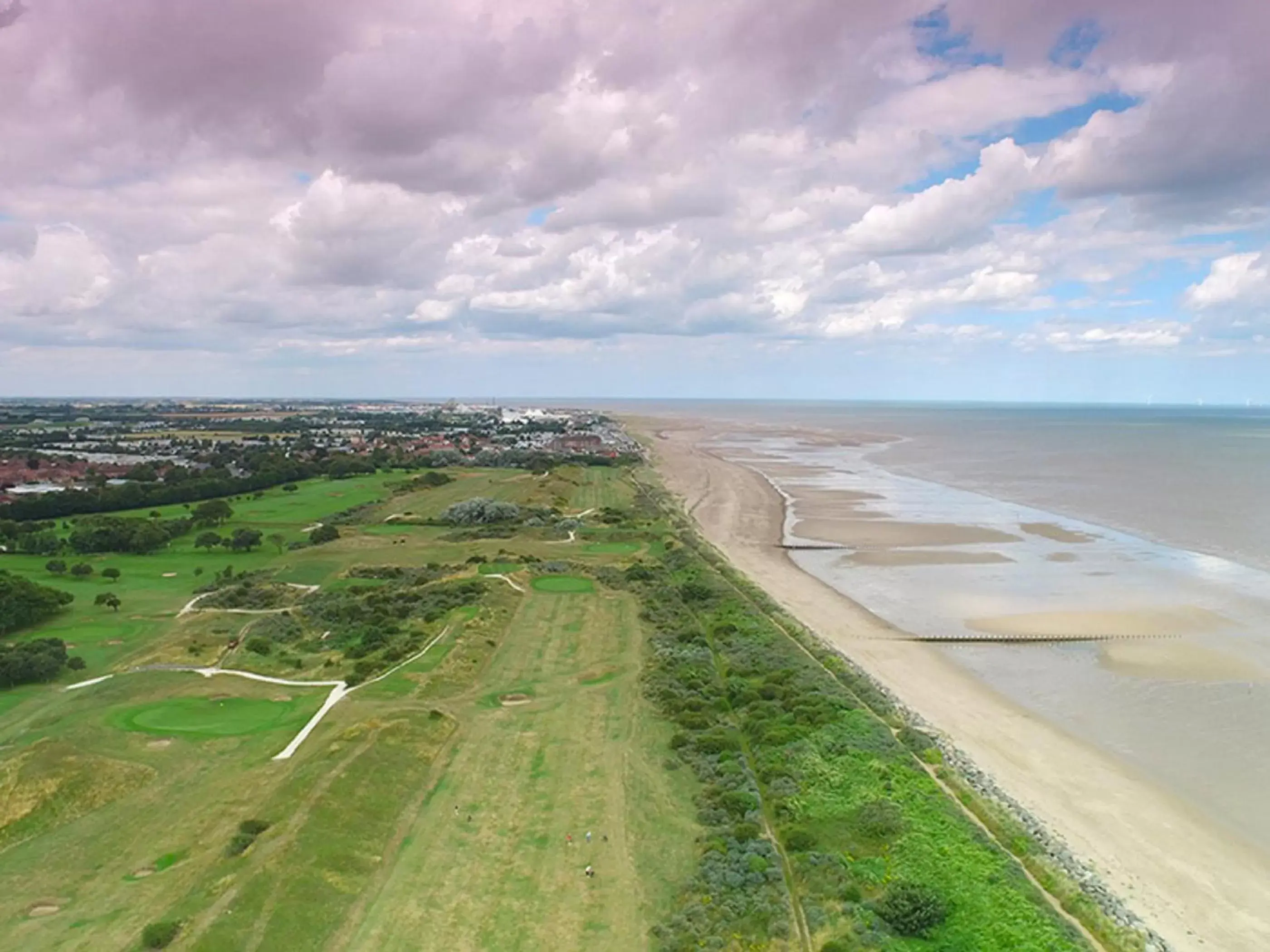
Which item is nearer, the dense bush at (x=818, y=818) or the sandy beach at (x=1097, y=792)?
the dense bush at (x=818, y=818)

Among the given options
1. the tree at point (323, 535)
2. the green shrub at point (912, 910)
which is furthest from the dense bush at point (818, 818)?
the tree at point (323, 535)

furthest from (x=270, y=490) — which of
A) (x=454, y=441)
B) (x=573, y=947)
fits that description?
(x=573, y=947)

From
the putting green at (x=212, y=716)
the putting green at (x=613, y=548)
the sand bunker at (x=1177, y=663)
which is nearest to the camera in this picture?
the putting green at (x=212, y=716)

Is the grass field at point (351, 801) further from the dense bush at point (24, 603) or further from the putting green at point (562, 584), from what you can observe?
the putting green at point (562, 584)

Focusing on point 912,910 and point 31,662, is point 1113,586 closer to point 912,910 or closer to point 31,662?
point 912,910

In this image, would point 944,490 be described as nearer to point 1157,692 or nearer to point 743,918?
point 1157,692

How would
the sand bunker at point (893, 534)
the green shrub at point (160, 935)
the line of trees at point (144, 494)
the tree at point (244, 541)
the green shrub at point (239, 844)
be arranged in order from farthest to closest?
the line of trees at point (144, 494) → the sand bunker at point (893, 534) → the tree at point (244, 541) → the green shrub at point (239, 844) → the green shrub at point (160, 935)

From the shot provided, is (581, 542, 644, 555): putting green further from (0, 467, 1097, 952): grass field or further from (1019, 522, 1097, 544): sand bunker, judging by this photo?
(1019, 522, 1097, 544): sand bunker
